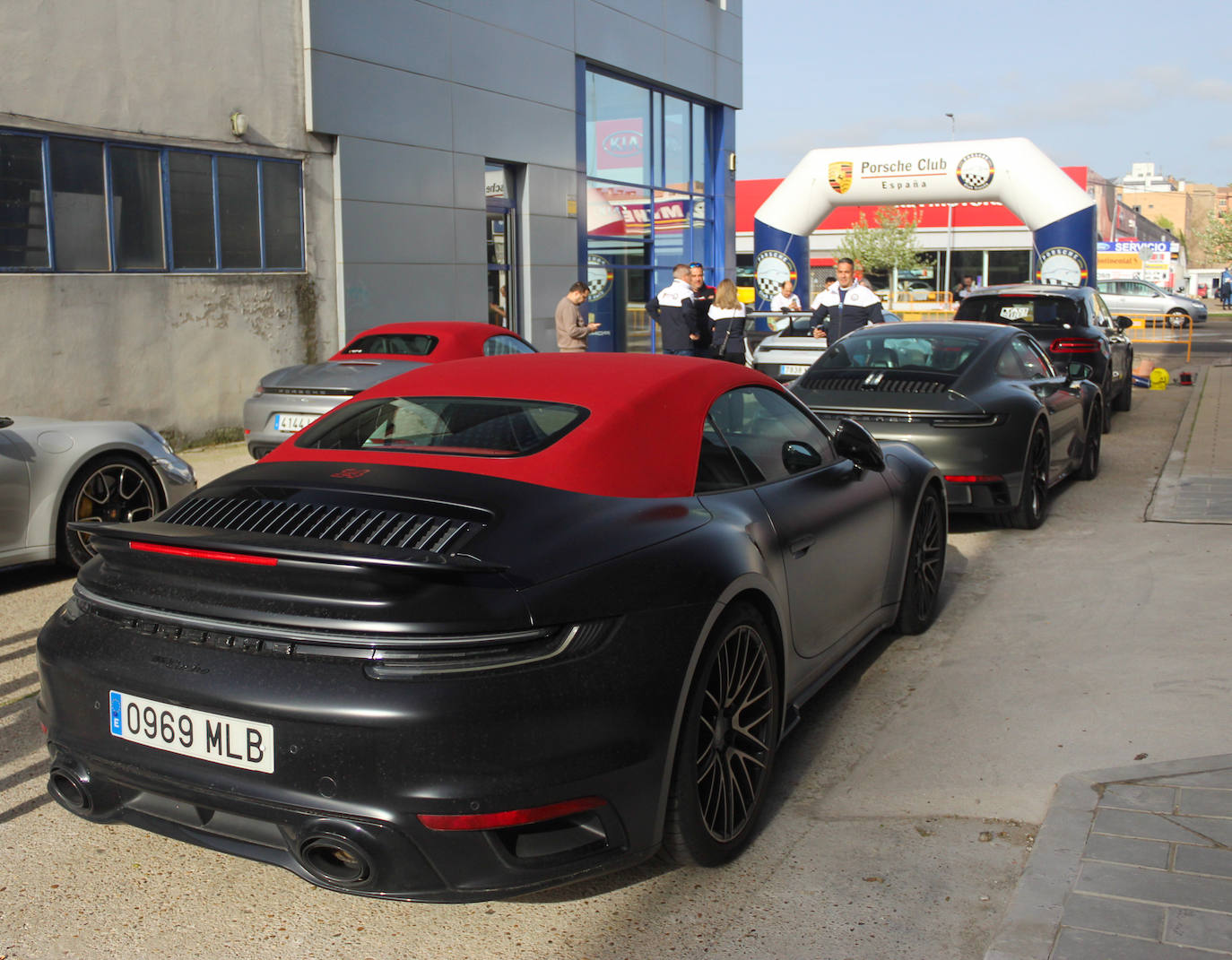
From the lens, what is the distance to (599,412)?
142 inches

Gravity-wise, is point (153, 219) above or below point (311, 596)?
above

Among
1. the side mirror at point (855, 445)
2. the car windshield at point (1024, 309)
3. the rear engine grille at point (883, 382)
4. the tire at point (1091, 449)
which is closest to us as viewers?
the side mirror at point (855, 445)

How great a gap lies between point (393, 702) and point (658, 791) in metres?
0.74

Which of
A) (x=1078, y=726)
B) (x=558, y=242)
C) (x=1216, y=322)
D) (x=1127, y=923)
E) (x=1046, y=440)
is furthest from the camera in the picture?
(x=1216, y=322)

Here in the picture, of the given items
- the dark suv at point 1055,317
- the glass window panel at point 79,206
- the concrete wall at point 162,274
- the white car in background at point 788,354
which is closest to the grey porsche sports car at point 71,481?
the concrete wall at point 162,274

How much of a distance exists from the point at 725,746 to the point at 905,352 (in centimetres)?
553

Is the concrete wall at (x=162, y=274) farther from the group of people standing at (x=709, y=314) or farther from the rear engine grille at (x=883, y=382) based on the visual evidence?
the rear engine grille at (x=883, y=382)

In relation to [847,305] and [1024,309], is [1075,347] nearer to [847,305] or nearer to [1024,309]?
[1024,309]

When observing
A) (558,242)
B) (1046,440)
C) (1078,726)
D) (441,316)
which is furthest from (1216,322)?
(1078,726)

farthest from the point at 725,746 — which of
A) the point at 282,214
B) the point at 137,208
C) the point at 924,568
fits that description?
the point at 282,214

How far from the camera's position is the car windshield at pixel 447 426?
3564mm

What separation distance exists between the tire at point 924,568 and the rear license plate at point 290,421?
5643 mm

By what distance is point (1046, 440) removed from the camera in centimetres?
840

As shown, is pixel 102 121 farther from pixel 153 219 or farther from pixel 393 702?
pixel 393 702
